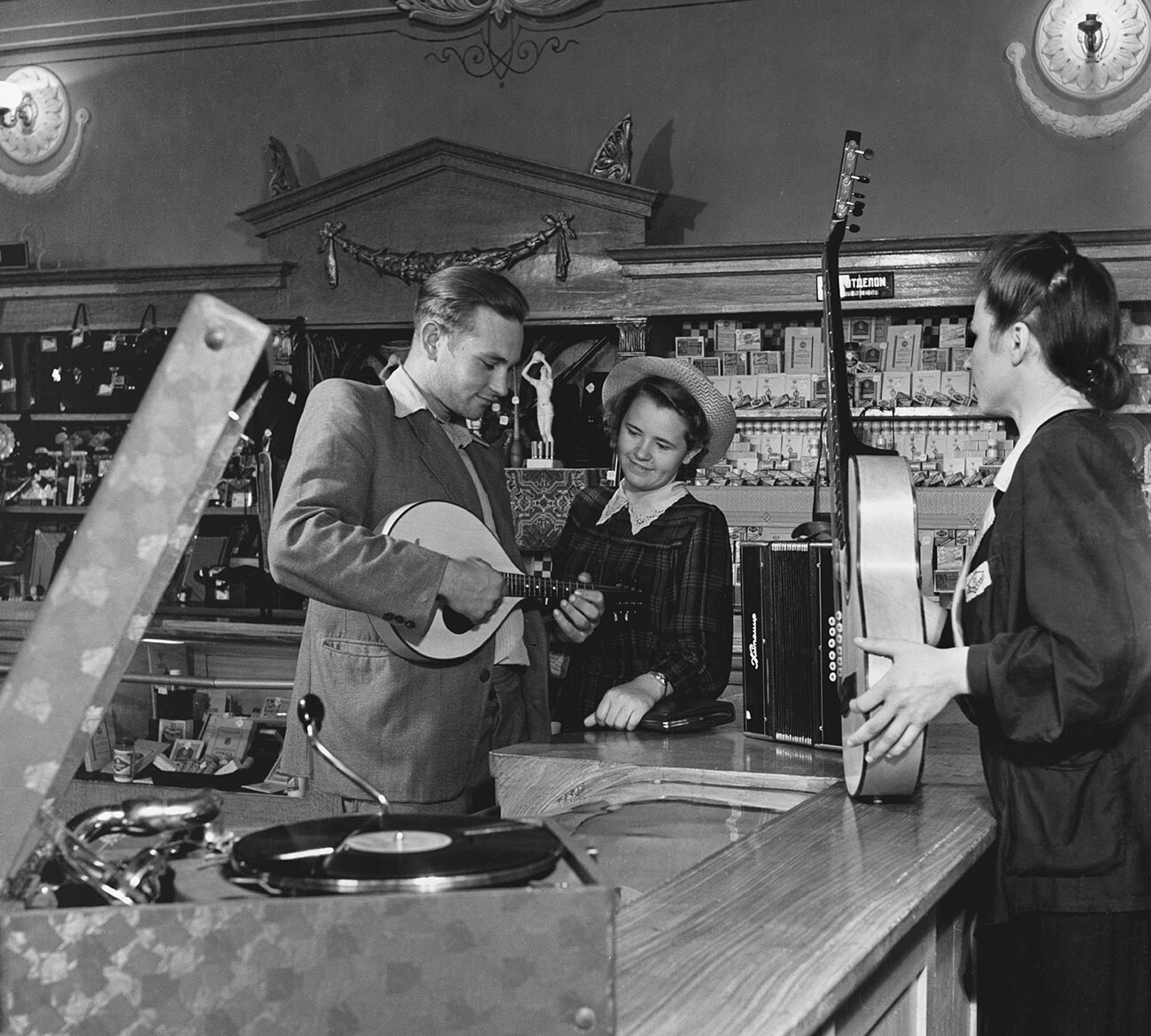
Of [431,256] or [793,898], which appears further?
[431,256]

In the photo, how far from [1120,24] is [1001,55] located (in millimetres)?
497

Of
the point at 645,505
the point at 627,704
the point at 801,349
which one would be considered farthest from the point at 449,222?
the point at 627,704

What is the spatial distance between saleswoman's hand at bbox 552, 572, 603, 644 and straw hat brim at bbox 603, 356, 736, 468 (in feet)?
1.86

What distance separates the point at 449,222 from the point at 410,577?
12.8ft

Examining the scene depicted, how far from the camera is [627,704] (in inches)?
94.3

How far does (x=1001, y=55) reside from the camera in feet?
18.8

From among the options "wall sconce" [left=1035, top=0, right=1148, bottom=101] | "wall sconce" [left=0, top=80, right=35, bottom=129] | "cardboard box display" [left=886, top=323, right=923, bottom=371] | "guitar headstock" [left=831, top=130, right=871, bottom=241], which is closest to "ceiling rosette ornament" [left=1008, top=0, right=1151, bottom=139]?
"wall sconce" [left=1035, top=0, right=1148, bottom=101]

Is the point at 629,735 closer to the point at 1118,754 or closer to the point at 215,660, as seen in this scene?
the point at 1118,754

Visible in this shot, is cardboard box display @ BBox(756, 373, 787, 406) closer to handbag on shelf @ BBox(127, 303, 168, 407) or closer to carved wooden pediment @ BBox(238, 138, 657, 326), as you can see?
carved wooden pediment @ BBox(238, 138, 657, 326)

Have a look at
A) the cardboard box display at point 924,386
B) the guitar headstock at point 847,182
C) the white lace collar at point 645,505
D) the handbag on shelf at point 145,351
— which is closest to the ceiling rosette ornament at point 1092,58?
the cardboard box display at point 924,386

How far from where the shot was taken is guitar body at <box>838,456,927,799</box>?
63.7 inches

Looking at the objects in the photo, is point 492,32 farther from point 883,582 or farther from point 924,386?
point 883,582

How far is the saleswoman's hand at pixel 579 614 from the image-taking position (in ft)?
8.53

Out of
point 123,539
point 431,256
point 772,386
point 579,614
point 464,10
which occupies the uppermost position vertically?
point 464,10
